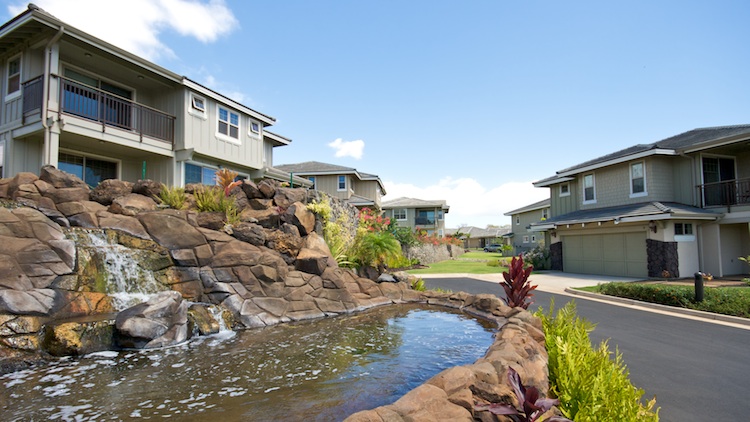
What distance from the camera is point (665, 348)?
6.77 metres

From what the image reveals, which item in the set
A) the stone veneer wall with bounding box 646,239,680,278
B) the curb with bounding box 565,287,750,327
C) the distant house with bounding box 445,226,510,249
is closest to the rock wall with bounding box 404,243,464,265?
the stone veneer wall with bounding box 646,239,680,278

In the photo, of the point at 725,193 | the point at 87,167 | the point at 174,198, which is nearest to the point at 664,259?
the point at 725,193

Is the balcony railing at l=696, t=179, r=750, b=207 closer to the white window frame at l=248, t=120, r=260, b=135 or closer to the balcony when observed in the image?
the white window frame at l=248, t=120, r=260, b=135

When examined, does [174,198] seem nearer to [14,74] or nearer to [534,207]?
[14,74]

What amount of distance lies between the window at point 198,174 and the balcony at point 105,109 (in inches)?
54.7

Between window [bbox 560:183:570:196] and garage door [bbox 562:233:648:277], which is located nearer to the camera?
garage door [bbox 562:233:648:277]

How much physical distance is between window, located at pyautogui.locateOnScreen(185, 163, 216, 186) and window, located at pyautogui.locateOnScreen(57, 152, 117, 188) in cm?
274

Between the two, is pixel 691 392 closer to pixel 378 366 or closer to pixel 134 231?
pixel 378 366

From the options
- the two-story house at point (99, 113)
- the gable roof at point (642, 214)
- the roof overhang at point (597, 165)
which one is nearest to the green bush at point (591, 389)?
the gable roof at point (642, 214)

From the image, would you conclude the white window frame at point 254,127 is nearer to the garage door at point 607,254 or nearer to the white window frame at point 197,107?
the white window frame at point 197,107

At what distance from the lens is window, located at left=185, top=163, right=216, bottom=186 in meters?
17.0

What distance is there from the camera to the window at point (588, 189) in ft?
71.8

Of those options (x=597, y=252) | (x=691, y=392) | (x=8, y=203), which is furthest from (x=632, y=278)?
(x=8, y=203)

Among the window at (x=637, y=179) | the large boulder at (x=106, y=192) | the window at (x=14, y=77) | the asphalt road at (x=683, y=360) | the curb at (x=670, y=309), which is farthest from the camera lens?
the window at (x=637, y=179)
